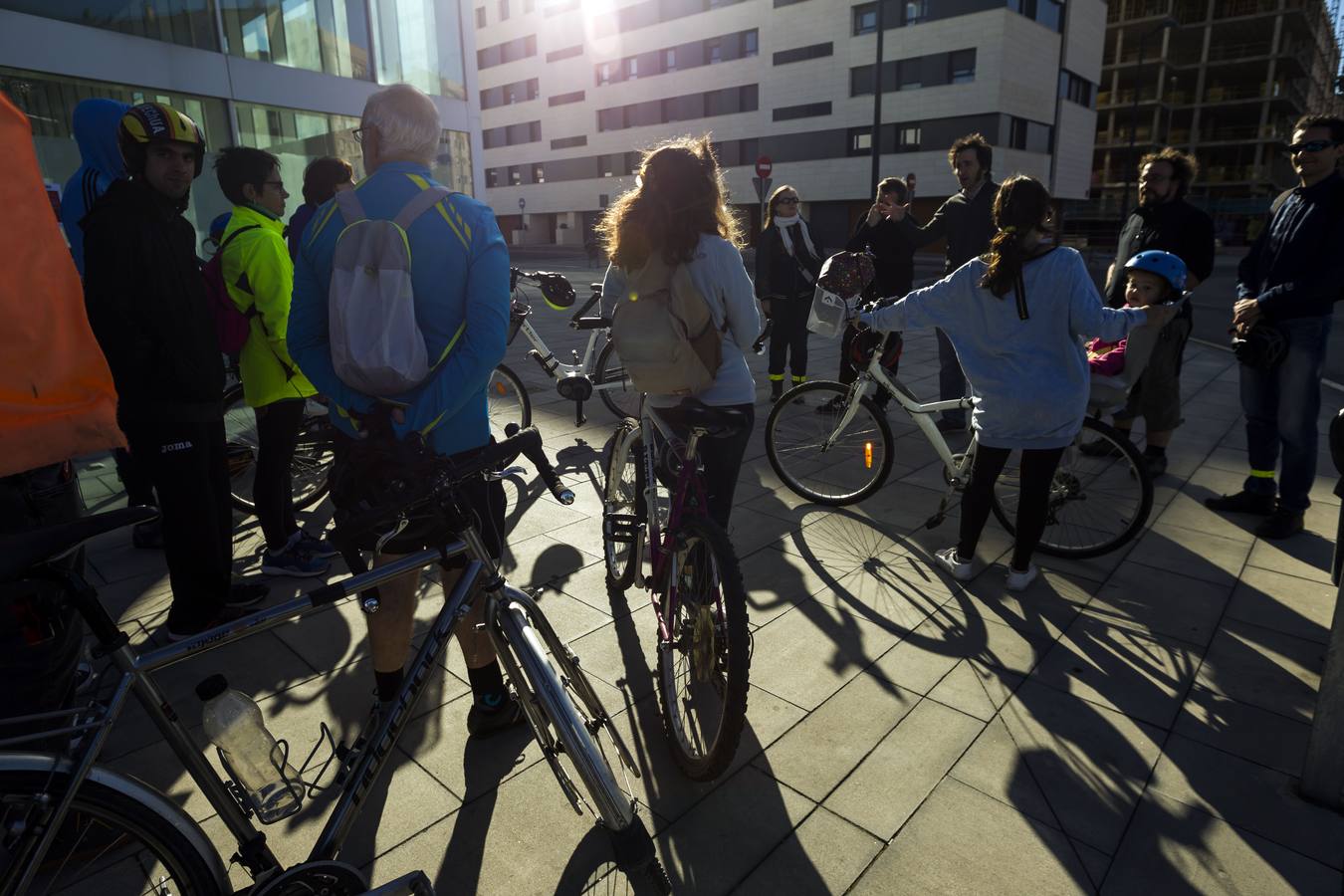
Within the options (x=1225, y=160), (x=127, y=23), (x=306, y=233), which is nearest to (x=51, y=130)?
(x=127, y=23)

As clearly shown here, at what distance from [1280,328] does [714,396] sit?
11.4ft

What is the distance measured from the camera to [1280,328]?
14.4 feet

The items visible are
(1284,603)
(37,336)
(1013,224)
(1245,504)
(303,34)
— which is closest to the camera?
(37,336)

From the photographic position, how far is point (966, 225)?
20.1 ft

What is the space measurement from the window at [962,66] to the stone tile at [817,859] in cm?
3916

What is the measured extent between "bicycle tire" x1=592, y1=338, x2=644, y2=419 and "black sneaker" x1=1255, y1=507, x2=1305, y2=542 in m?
4.38

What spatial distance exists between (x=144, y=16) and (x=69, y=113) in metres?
1.83

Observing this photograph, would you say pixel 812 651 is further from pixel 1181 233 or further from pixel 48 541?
pixel 1181 233

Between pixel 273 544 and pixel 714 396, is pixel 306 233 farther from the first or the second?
pixel 273 544

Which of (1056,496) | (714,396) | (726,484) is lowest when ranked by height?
(1056,496)

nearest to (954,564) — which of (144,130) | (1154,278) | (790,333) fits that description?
(1154,278)

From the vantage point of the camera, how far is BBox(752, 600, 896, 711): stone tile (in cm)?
314

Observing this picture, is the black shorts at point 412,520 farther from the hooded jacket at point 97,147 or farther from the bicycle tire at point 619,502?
the hooded jacket at point 97,147

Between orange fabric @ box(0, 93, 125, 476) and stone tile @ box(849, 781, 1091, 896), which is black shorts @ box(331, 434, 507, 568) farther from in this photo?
stone tile @ box(849, 781, 1091, 896)
